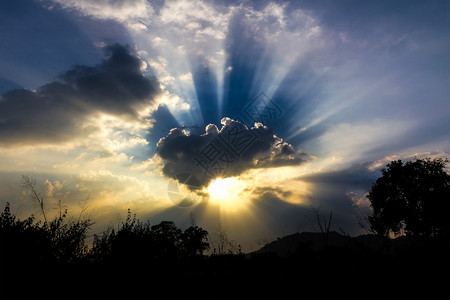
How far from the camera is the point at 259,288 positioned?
7.16 metres

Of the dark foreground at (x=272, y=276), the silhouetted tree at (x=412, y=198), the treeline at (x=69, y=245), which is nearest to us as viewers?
the dark foreground at (x=272, y=276)

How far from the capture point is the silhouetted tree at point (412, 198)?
26016 mm

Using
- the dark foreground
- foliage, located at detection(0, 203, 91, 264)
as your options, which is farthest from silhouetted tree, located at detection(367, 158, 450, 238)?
foliage, located at detection(0, 203, 91, 264)

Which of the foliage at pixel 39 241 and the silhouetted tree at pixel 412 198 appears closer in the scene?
the foliage at pixel 39 241

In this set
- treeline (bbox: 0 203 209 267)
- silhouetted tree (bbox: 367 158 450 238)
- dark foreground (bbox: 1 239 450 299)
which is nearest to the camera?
dark foreground (bbox: 1 239 450 299)

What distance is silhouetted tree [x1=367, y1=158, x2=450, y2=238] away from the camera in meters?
26.0

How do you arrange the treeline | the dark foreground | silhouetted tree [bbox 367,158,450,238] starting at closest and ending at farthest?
the dark foreground → the treeline → silhouetted tree [bbox 367,158,450,238]

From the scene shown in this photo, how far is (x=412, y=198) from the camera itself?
2958cm

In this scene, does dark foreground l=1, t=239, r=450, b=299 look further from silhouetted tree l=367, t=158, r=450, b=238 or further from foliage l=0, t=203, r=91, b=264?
silhouetted tree l=367, t=158, r=450, b=238

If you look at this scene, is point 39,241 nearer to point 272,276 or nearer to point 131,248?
point 131,248

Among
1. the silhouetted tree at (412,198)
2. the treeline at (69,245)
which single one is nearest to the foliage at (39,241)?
the treeline at (69,245)

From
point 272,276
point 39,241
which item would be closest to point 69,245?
point 39,241

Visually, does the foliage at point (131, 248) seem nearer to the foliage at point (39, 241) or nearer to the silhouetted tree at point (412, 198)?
the foliage at point (39, 241)

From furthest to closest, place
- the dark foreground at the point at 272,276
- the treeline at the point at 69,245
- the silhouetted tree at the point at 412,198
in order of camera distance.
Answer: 1. the silhouetted tree at the point at 412,198
2. the treeline at the point at 69,245
3. the dark foreground at the point at 272,276
